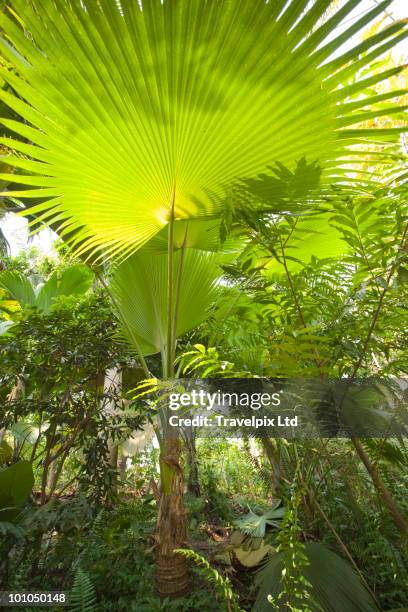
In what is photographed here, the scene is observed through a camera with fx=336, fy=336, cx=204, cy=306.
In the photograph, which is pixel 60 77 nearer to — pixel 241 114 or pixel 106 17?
pixel 106 17

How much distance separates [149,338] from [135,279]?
0.99 ft

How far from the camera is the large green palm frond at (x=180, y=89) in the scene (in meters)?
0.74

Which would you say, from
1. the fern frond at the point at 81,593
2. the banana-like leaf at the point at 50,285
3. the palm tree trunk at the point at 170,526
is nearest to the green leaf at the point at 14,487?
the fern frond at the point at 81,593

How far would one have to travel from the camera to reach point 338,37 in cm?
76

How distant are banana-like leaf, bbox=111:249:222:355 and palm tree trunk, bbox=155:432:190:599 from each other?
0.50 meters

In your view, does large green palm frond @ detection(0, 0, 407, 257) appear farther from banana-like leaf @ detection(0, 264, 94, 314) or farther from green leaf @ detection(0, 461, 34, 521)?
banana-like leaf @ detection(0, 264, 94, 314)

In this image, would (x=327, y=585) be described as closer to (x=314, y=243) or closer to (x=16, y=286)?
(x=314, y=243)

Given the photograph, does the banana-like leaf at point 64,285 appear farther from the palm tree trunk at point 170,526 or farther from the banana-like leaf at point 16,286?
the palm tree trunk at point 170,526

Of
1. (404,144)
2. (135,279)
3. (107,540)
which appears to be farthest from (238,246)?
(107,540)

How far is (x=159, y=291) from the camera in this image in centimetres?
166

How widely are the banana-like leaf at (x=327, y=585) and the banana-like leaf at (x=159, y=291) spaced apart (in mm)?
948

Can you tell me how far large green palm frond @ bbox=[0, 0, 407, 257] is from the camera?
74 cm

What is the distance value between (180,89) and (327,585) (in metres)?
1.47

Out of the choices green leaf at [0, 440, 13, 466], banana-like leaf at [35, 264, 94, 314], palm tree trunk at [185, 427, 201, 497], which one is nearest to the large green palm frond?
banana-like leaf at [35, 264, 94, 314]
